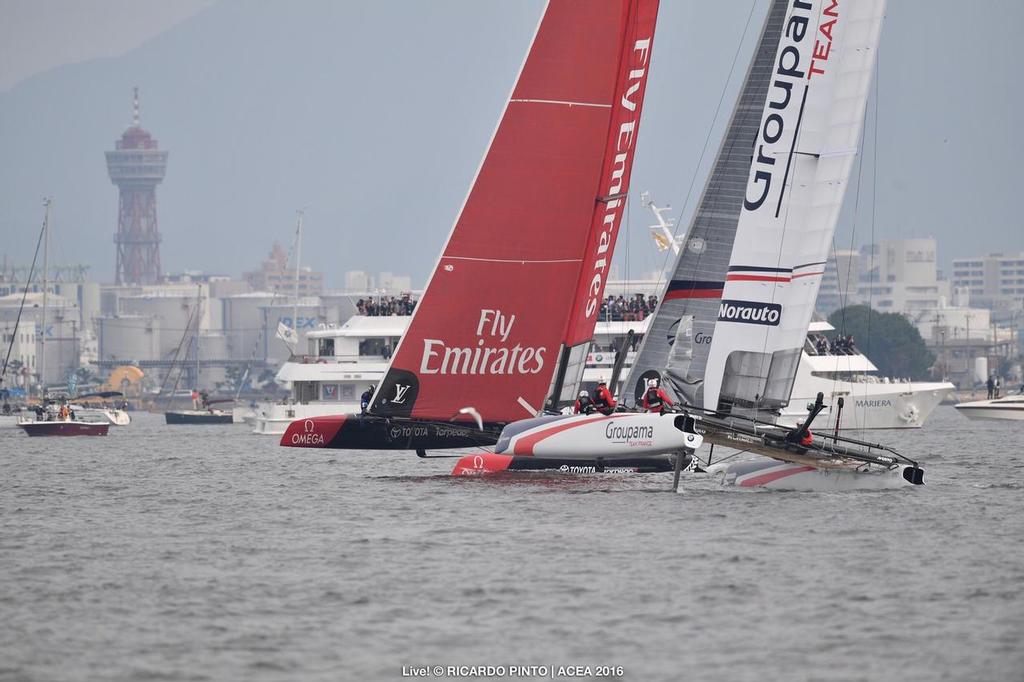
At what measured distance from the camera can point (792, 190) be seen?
25.6 m

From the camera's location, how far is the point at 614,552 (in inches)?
787

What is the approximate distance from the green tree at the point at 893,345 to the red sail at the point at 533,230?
356ft

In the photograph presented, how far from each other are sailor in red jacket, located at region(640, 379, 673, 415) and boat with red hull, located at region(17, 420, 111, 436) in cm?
4041

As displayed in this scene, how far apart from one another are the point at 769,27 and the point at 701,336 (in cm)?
464

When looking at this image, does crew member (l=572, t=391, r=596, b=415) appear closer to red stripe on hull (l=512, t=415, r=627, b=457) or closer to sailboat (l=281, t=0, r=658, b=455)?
red stripe on hull (l=512, t=415, r=627, b=457)

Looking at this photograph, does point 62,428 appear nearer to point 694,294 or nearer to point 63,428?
point 63,428

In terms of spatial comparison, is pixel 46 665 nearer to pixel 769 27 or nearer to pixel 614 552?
pixel 614 552

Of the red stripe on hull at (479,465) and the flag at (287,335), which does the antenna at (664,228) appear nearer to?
the flag at (287,335)

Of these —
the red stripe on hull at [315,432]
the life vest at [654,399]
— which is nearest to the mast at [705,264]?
the life vest at [654,399]

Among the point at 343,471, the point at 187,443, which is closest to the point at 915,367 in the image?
the point at 187,443

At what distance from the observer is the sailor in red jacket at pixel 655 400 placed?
26078mm

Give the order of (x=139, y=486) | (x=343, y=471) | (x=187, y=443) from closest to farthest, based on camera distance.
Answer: (x=139, y=486) → (x=343, y=471) → (x=187, y=443)

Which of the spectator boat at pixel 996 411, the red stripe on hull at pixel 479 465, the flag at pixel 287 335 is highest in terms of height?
the flag at pixel 287 335

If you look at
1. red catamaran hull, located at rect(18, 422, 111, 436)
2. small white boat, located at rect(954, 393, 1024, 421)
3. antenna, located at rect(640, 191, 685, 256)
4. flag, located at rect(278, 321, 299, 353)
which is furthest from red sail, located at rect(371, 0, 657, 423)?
small white boat, located at rect(954, 393, 1024, 421)
